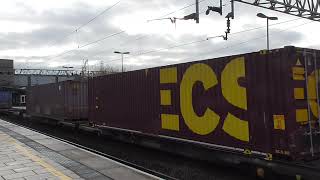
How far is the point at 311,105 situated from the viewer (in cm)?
916

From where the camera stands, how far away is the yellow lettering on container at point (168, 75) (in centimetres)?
1270

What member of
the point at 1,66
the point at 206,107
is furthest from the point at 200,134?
the point at 1,66

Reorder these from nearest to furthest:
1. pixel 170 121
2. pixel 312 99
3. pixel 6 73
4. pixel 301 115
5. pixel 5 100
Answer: pixel 301 115 < pixel 312 99 < pixel 170 121 < pixel 5 100 < pixel 6 73

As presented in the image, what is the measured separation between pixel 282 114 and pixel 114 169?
413cm

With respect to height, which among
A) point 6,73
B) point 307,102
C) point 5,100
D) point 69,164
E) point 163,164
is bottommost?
point 163,164

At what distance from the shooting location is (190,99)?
39.2 feet

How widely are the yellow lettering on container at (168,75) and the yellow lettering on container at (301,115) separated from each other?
4.49 metres

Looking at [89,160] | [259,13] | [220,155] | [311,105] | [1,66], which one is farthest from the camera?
[1,66]

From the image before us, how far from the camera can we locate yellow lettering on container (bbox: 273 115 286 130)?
8.87m

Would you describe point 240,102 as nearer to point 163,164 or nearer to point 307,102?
point 307,102

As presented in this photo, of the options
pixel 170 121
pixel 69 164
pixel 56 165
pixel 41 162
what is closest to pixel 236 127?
pixel 170 121

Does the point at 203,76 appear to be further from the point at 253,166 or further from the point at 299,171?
the point at 299,171

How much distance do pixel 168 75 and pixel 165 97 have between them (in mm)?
667

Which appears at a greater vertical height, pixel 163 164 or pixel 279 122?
pixel 279 122
